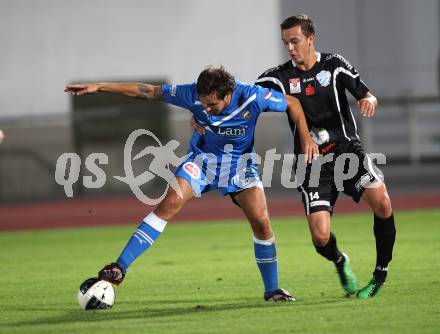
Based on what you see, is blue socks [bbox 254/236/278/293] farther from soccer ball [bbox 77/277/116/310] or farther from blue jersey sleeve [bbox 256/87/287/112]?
soccer ball [bbox 77/277/116/310]

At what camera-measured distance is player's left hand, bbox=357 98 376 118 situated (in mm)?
7434

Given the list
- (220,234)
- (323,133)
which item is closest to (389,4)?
(220,234)

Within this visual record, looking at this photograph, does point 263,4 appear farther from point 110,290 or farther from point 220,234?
point 110,290

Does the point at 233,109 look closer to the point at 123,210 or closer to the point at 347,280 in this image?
the point at 347,280

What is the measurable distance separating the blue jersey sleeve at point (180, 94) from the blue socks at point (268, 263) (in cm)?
123

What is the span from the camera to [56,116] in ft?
72.1

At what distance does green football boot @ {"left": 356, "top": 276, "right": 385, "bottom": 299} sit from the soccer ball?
188cm

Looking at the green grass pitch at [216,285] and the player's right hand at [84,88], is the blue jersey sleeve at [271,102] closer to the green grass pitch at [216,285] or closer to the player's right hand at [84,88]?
the player's right hand at [84,88]

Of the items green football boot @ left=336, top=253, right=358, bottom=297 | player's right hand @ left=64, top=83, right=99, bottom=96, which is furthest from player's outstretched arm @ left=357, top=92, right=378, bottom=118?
player's right hand @ left=64, top=83, right=99, bottom=96

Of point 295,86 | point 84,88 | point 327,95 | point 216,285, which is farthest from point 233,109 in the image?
point 216,285

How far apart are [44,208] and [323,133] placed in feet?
40.2

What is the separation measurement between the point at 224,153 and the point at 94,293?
1.49 metres

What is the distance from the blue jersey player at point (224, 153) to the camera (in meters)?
7.27

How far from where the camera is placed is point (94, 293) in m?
7.02
